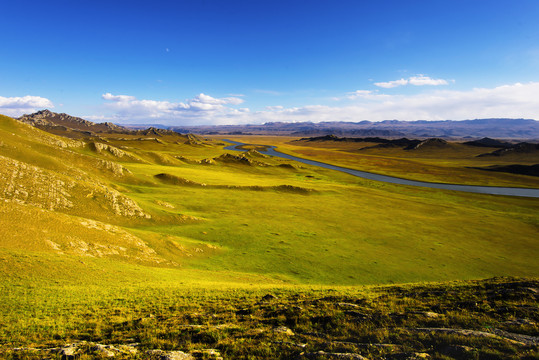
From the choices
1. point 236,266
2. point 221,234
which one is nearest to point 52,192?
point 221,234

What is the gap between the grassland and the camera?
43.7 feet

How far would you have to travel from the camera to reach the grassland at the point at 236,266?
13320 millimetres

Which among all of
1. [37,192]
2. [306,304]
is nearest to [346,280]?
[306,304]

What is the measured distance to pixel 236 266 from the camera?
34.3m

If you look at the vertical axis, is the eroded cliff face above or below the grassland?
above

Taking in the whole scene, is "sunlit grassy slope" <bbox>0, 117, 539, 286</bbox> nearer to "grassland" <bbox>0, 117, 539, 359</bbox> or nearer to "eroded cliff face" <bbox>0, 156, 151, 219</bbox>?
"eroded cliff face" <bbox>0, 156, 151, 219</bbox>

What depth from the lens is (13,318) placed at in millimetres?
15070

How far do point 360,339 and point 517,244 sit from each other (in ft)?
186

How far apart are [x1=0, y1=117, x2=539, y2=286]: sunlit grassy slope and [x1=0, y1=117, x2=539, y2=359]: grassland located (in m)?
0.27

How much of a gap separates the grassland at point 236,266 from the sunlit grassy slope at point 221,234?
267 mm

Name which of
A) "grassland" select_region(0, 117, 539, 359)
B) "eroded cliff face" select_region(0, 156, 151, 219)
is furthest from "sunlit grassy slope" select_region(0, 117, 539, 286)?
Result: "grassland" select_region(0, 117, 539, 359)

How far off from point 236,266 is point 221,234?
11.1 m

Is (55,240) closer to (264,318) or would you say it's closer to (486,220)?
(264,318)

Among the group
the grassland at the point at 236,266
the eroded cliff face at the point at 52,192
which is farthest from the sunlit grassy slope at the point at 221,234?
the grassland at the point at 236,266
